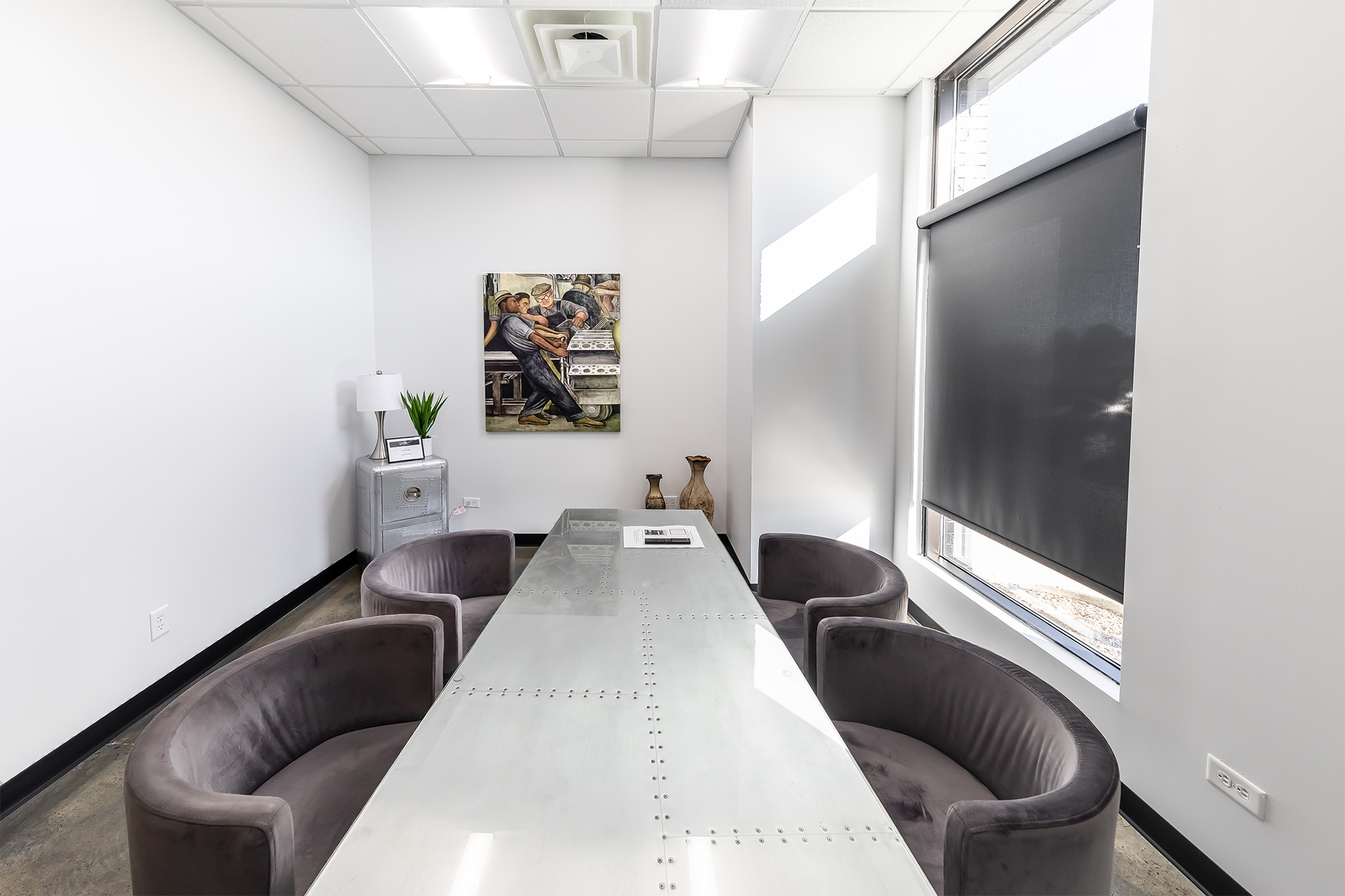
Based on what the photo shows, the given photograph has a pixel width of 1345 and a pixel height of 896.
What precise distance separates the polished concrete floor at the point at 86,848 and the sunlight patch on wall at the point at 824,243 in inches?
111


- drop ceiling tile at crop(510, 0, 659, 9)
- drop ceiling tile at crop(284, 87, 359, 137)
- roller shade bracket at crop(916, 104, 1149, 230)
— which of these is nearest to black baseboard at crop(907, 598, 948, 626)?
roller shade bracket at crop(916, 104, 1149, 230)

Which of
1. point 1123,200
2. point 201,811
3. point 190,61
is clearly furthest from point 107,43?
point 1123,200

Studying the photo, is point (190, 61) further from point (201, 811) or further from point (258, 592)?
point (201, 811)

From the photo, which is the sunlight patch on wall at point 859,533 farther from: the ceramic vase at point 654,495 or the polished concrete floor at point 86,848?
the polished concrete floor at point 86,848

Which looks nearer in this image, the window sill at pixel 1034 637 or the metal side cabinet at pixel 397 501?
the window sill at pixel 1034 637

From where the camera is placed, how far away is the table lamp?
13.6ft

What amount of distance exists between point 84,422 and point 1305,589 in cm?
366

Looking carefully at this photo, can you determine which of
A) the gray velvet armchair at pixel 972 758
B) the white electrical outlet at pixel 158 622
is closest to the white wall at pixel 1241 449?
the gray velvet armchair at pixel 972 758

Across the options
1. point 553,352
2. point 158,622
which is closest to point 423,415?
point 553,352

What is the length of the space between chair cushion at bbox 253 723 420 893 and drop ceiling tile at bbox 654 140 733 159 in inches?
156

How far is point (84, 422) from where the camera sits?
2344 millimetres

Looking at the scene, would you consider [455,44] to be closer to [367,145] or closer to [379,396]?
[367,145]

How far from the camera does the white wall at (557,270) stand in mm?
4754

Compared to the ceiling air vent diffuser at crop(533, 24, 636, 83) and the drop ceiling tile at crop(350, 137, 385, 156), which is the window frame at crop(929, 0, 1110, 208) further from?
the drop ceiling tile at crop(350, 137, 385, 156)
